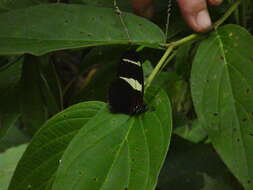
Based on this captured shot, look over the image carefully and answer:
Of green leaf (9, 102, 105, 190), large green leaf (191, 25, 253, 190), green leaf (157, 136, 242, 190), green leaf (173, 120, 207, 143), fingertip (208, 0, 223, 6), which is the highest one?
fingertip (208, 0, 223, 6)

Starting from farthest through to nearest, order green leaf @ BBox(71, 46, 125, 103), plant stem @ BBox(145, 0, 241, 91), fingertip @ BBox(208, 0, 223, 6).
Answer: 1. green leaf @ BBox(71, 46, 125, 103)
2. fingertip @ BBox(208, 0, 223, 6)
3. plant stem @ BBox(145, 0, 241, 91)

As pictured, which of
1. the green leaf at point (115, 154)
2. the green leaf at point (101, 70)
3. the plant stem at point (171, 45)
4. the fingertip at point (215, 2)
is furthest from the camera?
the green leaf at point (101, 70)

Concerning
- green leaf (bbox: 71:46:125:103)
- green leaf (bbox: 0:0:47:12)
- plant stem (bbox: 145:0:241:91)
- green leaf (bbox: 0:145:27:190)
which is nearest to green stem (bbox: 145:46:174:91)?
plant stem (bbox: 145:0:241:91)

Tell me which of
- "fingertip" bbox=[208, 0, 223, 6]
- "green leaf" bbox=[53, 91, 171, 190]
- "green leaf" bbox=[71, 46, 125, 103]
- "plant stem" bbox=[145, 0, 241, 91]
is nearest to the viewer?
"green leaf" bbox=[53, 91, 171, 190]

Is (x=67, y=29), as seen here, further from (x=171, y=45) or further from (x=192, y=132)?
(x=192, y=132)

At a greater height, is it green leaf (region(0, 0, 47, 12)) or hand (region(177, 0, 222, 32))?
hand (region(177, 0, 222, 32))

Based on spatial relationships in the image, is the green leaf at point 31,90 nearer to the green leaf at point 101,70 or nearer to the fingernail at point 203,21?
the green leaf at point 101,70

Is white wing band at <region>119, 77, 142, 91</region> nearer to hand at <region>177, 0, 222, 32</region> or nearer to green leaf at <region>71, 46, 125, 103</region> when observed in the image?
hand at <region>177, 0, 222, 32</region>

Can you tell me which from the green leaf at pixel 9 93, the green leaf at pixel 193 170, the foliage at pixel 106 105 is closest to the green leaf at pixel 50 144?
the foliage at pixel 106 105
